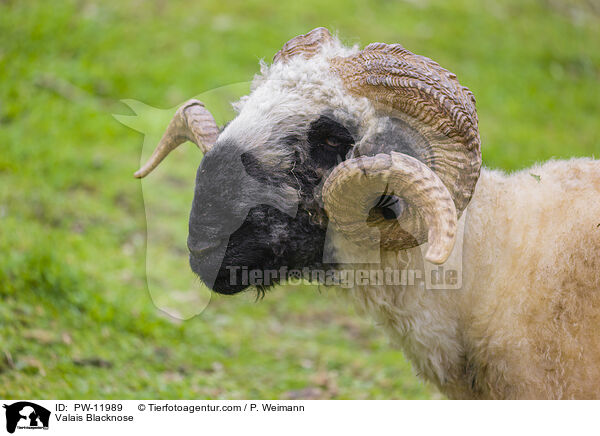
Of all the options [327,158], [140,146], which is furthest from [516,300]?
[140,146]

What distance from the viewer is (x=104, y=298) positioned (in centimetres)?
592

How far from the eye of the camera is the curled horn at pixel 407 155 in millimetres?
2947

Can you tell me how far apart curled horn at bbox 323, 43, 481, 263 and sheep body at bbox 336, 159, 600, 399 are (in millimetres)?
283

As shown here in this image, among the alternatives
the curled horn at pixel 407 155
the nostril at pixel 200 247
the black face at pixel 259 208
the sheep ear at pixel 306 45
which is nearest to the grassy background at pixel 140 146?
the sheep ear at pixel 306 45

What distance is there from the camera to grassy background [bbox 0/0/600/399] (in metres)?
5.38

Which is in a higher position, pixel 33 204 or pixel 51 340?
pixel 33 204

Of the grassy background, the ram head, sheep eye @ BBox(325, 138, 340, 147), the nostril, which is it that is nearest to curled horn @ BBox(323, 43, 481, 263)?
the ram head

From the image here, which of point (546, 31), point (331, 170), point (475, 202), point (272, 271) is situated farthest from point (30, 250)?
point (546, 31)

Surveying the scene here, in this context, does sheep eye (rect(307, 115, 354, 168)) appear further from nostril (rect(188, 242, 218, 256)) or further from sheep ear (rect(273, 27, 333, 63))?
nostril (rect(188, 242, 218, 256))

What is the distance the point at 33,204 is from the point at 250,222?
4762 mm

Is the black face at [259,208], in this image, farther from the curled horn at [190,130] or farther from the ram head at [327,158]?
Result: the curled horn at [190,130]
